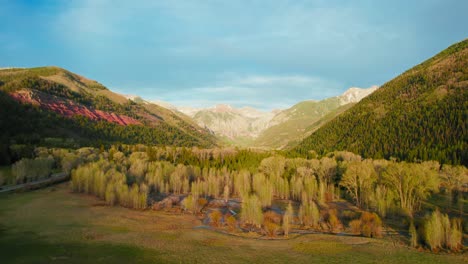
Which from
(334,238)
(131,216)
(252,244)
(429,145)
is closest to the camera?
(252,244)

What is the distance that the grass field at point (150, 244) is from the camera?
119 ft

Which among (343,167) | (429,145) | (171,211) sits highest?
(429,145)

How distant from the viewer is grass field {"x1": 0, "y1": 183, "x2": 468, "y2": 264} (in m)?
36.4

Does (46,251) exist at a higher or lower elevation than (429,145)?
lower

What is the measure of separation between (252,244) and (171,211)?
33744mm

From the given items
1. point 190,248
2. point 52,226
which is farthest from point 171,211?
point 190,248

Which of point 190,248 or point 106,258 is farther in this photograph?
point 190,248

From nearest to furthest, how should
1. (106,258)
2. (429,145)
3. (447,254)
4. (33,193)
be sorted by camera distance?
(106,258) < (447,254) < (33,193) < (429,145)

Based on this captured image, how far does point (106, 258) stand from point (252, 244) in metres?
21.7

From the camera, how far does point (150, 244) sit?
138ft

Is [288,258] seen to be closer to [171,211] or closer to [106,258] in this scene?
[106,258]

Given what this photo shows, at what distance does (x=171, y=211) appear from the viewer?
72.2 metres

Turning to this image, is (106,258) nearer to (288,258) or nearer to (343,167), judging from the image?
(288,258)

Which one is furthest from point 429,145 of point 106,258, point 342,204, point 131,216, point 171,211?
point 106,258
